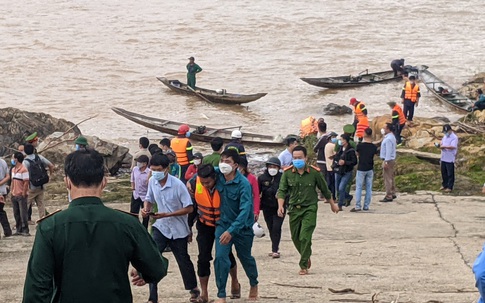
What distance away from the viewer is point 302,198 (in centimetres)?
1084

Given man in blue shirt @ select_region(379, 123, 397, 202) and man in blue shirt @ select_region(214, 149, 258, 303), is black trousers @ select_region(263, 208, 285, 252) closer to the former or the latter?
man in blue shirt @ select_region(214, 149, 258, 303)

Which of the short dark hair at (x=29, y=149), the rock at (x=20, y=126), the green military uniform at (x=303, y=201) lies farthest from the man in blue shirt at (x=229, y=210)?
the rock at (x=20, y=126)

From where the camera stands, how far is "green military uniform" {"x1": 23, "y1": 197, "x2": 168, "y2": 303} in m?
4.43

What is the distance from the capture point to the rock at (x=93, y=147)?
20.9 metres

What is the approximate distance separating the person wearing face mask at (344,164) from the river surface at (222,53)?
15287 millimetres

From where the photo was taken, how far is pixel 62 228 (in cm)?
446

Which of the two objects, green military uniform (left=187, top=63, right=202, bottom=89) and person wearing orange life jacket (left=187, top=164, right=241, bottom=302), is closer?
person wearing orange life jacket (left=187, top=164, right=241, bottom=302)

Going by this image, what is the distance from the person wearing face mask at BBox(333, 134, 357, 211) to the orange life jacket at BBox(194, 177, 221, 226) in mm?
6792

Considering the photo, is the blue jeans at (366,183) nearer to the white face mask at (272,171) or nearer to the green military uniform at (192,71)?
the white face mask at (272,171)

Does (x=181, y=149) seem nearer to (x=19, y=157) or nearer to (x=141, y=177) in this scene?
(x=141, y=177)

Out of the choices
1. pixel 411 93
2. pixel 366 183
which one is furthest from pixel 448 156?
pixel 411 93

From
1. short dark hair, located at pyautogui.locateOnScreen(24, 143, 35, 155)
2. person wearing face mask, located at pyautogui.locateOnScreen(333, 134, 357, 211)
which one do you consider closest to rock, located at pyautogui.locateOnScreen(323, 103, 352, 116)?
person wearing face mask, located at pyautogui.locateOnScreen(333, 134, 357, 211)

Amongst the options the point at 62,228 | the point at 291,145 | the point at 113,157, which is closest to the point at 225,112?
the point at 113,157

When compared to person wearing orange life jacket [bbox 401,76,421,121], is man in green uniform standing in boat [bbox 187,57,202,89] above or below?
below
